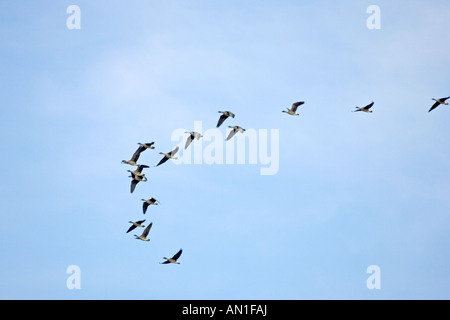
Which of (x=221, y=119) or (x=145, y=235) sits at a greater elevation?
(x=221, y=119)

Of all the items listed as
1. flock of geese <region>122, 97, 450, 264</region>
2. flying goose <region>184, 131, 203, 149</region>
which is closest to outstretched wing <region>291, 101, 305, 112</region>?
flock of geese <region>122, 97, 450, 264</region>

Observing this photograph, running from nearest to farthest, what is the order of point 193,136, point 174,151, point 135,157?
point 193,136 → point 135,157 → point 174,151

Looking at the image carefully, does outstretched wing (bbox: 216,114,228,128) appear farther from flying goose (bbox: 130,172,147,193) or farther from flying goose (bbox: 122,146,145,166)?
flying goose (bbox: 130,172,147,193)

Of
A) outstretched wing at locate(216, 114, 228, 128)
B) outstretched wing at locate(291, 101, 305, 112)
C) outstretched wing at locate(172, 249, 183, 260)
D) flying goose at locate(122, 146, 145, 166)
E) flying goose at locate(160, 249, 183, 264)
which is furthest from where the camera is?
outstretched wing at locate(291, 101, 305, 112)

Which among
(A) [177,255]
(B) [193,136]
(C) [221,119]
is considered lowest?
(A) [177,255]

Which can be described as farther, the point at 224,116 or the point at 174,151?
the point at 174,151

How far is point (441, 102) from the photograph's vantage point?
98.1 metres

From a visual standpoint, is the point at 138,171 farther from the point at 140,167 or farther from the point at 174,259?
the point at 174,259

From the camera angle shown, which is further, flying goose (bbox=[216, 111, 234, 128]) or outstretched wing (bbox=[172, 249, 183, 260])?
outstretched wing (bbox=[172, 249, 183, 260])

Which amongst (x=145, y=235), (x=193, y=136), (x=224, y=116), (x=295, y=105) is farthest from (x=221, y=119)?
(x=145, y=235)

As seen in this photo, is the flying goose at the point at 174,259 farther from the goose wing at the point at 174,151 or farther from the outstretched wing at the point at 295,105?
the outstretched wing at the point at 295,105
